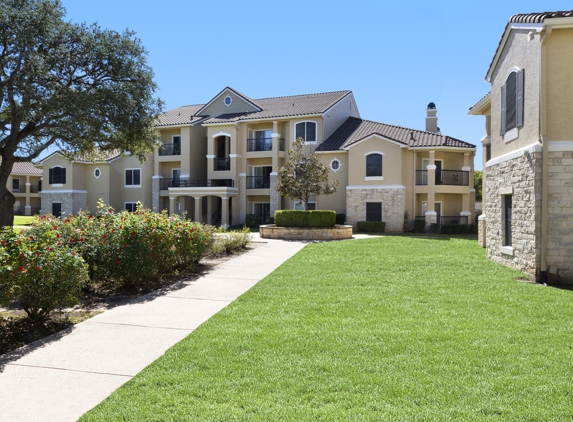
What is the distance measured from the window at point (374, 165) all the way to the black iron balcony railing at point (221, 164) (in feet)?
38.2

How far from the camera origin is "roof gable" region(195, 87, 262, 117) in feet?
117

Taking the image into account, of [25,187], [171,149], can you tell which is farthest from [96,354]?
[25,187]

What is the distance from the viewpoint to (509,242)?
42.4 ft

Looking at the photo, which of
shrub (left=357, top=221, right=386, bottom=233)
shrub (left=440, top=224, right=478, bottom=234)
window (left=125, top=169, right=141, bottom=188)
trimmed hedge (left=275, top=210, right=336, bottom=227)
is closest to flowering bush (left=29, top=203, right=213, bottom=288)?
trimmed hedge (left=275, top=210, right=336, bottom=227)

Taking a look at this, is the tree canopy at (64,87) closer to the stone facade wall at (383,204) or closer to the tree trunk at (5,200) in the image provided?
the tree trunk at (5,200)

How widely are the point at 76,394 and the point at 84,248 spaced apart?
5018 millimetres

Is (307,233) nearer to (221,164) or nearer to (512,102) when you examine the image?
(512,102)

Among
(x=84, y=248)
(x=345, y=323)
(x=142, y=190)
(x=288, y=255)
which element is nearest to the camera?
(x=345, y=323)

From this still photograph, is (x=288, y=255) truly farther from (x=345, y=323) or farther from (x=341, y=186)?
(x=341, y=186)

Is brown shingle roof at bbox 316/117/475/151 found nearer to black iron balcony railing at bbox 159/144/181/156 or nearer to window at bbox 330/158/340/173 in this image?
window at bbox 330/158/340/173

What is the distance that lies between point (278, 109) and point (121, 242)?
26630 mm

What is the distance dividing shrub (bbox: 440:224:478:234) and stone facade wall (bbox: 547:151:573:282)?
1752 cm

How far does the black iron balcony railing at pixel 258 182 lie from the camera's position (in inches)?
1325

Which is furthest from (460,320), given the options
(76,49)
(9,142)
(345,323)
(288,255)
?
(9,142)
